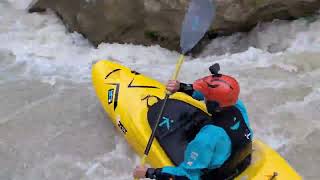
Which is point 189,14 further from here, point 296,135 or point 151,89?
point 296,135

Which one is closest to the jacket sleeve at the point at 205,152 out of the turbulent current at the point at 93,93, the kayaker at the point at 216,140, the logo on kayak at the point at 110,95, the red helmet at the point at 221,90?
the kayaker at the point at 216,140

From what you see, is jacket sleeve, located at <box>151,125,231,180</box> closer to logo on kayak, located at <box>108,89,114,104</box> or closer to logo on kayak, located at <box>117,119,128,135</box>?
logo on kayak, located at <box>117,119,128,135</box>

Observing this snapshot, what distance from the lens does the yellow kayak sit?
3523 millimetres

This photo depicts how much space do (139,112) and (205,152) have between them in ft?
4.96

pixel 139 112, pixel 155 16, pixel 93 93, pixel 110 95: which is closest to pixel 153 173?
pixel 139 112

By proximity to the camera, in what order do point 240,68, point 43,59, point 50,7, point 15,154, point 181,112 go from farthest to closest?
point 50,7
point 43,59
point 240,68
point 15,154
point 181,112

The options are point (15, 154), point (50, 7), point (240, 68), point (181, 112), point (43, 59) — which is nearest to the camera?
point (181, 112)

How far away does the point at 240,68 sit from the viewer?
5.73 m

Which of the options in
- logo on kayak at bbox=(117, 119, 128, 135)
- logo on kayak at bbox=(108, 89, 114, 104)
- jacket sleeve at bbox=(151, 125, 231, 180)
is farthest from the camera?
logo on kayak at bbox=(108, 89, 114, 104)

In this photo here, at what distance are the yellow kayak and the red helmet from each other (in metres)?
0.65

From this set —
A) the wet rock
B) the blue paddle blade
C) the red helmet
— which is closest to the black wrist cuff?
the red helmet

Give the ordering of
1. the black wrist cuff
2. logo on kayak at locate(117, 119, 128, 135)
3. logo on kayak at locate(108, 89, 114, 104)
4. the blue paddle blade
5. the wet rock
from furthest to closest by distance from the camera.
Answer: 1. the wet rock
2. logo on kayak at locate(108, 89, 114, 104)
3. logo on kayak at locate(117, 119, 128, 135)
4. the blue paddle blade
5. the black wrist cuff

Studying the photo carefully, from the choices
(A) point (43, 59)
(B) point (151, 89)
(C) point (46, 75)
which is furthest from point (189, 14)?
(A) point (43, 59)

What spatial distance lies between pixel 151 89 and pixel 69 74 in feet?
5.19
